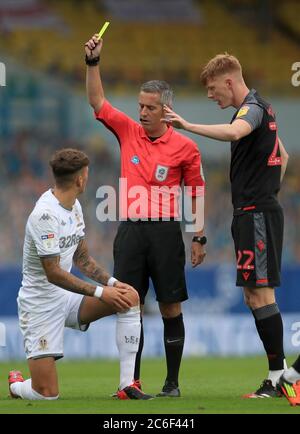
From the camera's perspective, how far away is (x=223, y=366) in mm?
12883

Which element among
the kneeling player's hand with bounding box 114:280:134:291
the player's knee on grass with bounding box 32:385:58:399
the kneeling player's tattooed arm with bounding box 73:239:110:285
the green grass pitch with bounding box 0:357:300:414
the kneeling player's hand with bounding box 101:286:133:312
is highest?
the kneeling player's tattooed arm with bounding box 73:239:110:285

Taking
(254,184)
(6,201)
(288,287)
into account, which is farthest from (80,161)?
(6,201)

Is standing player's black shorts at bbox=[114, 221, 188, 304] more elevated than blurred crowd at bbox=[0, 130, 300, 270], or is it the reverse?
blurred crowd at bbox=[0, 130, 300, 270]

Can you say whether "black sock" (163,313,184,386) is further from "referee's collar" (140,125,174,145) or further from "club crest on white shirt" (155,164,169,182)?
"referee's collar" (140,125,174,145)

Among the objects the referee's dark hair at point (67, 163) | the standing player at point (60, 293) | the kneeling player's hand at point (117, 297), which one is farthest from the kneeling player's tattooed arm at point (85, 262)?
the referee's dark hair at point (67, 163)

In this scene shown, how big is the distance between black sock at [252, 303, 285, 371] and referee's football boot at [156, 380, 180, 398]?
28.7 inches

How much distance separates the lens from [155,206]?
807 centimetres

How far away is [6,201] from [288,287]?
5.20m

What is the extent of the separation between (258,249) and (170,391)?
124 centimetres

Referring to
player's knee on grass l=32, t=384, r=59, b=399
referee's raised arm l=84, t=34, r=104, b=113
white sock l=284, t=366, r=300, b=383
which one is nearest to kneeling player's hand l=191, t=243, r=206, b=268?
referee's raised arm l=84, t=34, r=104, b=113

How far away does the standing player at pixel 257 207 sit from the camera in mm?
7648

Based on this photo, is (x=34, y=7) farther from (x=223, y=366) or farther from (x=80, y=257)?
(x=80, y=257)

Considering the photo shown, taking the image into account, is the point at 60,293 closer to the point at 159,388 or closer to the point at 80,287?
the point at 80,287

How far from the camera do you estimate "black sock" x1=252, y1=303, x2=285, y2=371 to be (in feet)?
25.2
